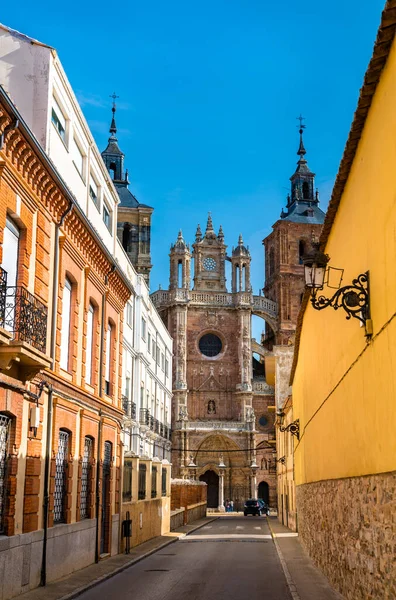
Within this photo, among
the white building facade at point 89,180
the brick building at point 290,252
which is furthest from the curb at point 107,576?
the brick building at point 290,252

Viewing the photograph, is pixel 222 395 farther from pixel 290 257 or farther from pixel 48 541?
pixel 48 541

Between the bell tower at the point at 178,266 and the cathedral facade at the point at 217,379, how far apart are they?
89 millimetres

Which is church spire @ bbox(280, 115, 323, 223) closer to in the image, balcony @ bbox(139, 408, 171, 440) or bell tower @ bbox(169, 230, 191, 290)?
bell tower @ bbox(169, 230, 191, 290)

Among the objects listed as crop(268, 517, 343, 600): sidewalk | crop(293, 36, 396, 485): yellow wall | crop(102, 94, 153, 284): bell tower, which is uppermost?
crop(102, 94, 153, 284): bell tower

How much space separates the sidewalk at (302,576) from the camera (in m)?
14.0

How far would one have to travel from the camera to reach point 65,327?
54.1ft

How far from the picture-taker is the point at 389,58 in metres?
8.61

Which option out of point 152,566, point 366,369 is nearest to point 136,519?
point 152,566

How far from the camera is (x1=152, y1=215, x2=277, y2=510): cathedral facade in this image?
6606cm

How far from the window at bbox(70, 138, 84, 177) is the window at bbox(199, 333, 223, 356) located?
5209 cm

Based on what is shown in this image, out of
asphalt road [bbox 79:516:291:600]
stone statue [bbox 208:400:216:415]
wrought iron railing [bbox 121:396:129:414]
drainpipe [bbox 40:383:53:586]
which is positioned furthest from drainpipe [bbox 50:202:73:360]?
stone statue [bbox 208:400:216:415]

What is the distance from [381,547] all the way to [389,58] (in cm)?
563

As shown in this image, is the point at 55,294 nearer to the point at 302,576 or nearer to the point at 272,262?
the point at 302,576

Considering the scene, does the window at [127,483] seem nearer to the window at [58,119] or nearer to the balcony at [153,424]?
the window at [58,119]
